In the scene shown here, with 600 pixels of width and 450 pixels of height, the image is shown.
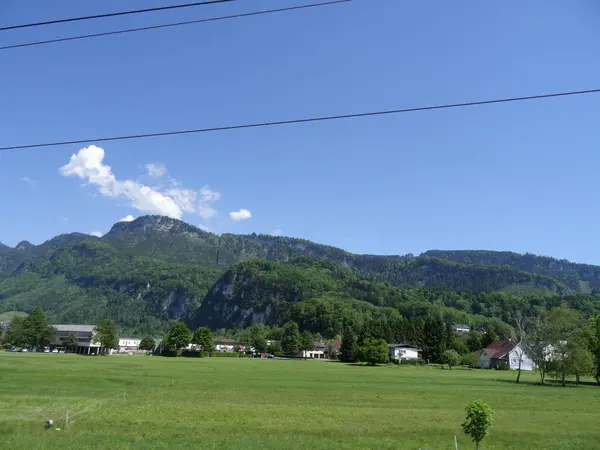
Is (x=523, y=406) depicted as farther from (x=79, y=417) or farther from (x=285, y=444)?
(x=79, y=417)

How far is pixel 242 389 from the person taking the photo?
4225cm

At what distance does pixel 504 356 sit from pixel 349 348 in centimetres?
4421

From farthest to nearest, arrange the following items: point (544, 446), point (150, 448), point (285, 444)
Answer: point (544, 446)
point (285, 444)
point (150, 448)

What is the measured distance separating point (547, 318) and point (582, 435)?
50.0m

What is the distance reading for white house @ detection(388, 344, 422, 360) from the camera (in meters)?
136

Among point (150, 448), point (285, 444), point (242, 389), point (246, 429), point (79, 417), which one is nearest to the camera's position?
point (150, 448)

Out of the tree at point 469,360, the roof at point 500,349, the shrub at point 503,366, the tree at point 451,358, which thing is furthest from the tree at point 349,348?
the roof at point 500,349

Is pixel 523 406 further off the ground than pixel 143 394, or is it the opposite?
pixel 523 406

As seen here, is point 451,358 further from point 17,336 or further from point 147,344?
point 17,336

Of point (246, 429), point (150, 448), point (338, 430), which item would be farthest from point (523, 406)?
point (150, 448)

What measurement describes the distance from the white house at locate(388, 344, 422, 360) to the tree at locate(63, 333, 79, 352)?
360 ft

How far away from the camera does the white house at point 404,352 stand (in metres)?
136

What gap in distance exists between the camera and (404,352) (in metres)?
141

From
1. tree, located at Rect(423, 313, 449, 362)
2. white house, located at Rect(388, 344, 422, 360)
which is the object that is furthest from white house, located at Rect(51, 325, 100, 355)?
tree, located at Rect(423, 313, 449, 362)
